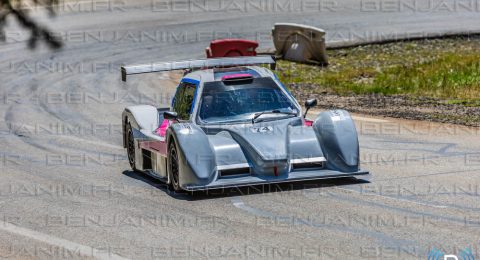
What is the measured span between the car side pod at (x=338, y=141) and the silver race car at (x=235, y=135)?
0.01 m

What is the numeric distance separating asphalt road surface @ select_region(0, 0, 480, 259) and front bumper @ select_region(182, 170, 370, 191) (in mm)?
157

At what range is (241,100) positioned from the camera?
12641 millimetres

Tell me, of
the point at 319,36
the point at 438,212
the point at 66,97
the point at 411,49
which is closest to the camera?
the point at 438,212

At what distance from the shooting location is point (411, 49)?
28.6 m

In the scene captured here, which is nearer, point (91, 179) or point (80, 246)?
point (80, 246)

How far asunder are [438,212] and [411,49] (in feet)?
63.1

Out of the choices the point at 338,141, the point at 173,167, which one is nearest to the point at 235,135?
the point at 173,167

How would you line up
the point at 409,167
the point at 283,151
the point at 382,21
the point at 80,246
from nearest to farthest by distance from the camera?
1. the point at 80,246
2. the point at 283,151
3. the point at 409,167
4. the point at 382,21

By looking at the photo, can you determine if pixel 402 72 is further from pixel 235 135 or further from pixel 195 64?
pixel 235 135

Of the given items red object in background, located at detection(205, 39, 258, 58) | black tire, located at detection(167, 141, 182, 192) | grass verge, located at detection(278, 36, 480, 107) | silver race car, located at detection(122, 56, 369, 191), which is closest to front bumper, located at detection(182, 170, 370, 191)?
silver race car, located at detection(122, 56, 369, 191)

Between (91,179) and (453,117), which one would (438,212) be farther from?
(453,117)

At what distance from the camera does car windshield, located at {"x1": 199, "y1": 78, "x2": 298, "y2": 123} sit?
40.8 feet

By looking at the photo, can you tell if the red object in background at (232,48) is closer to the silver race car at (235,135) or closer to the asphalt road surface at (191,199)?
the asphalt road surface at (191,199)

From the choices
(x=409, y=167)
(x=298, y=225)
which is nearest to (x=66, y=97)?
(x=409, y=167)
